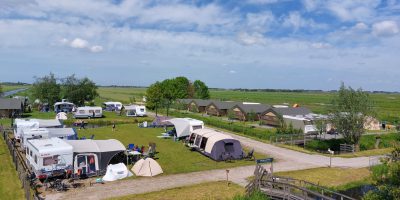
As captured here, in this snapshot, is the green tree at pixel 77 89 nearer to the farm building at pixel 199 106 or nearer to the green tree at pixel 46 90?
the green tree at pixel 46 90

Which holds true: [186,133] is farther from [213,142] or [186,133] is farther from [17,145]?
[17,145]

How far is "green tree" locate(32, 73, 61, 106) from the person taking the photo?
231 ft

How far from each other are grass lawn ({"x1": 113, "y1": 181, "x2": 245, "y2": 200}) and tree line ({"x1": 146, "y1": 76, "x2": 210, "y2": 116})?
50.1 m

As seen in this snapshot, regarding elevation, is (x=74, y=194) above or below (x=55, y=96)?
below

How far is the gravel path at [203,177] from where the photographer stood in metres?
19.8

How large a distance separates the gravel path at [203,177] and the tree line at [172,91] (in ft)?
132

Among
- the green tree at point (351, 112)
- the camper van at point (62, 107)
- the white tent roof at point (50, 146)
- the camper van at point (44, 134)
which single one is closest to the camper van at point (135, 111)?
the camper van at point (62, 107)

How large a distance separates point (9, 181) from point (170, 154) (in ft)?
42.1

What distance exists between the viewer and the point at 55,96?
71.2m

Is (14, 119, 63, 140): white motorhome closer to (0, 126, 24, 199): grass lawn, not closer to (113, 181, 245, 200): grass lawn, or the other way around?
(0, 126, 24, 199): grass lawn

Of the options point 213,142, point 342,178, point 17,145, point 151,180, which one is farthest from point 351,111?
point 17,145

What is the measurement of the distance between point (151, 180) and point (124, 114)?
45386 mm

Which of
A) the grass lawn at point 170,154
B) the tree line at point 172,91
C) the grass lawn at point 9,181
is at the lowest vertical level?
the grass lawn at point 9,181

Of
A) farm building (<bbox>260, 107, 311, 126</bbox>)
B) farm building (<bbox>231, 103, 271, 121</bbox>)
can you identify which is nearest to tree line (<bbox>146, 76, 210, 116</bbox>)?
farm building (<bbox>231, 103, 271, 121</bbox>)
